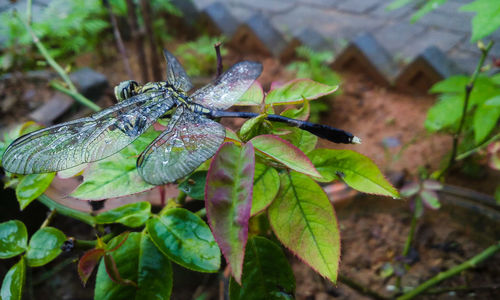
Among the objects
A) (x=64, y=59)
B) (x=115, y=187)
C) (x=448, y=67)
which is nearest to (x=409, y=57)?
(x=448, y=67)

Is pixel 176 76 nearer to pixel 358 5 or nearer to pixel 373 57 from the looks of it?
pixel 373 57

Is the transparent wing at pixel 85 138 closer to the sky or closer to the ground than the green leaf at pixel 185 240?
closer to the sky

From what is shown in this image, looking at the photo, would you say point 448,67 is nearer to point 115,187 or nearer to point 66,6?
point 115,187

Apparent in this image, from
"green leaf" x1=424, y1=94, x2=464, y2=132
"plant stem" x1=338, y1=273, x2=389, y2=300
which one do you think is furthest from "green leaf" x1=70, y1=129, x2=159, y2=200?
"green leaf" x1=424, y1=94, x2=464, y2=132

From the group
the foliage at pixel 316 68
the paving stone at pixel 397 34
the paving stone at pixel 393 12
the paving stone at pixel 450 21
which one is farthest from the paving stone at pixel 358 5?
the foliage at pixel 316 68

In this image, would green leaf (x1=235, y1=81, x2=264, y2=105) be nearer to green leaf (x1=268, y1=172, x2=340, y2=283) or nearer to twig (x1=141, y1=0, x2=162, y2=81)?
green leaf (x1=268, y1=172, x2=340, y2=283)

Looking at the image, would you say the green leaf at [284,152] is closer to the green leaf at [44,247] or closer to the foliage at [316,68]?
the green leaf at [44,247]
